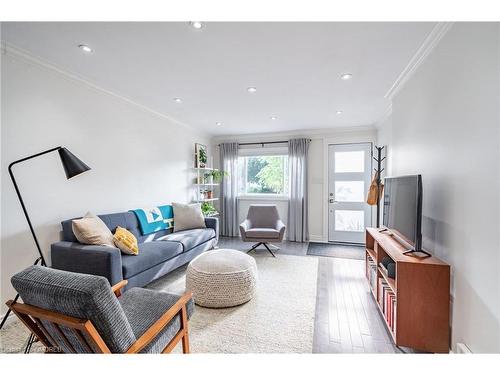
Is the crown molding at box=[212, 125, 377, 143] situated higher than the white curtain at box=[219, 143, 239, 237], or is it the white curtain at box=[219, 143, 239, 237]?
the crown molding at box=[212, 125, 377, 143]

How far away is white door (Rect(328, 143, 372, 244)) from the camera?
4.48m

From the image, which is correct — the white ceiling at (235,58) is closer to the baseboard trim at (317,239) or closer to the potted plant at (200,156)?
the potted plant at (200,156)

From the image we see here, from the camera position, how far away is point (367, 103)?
3.22 m

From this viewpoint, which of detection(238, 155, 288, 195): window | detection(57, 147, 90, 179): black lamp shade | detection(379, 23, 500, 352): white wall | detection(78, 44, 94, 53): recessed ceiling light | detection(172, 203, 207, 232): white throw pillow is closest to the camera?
detection(379, 23, 500, 352): white wall

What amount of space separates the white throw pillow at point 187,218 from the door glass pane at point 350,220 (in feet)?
9.18

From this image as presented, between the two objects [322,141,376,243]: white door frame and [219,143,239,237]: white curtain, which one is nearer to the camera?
[322,141,376,243]: white door frame

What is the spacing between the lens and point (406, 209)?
1.92m

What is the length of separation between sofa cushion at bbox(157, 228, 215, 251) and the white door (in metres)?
2.64

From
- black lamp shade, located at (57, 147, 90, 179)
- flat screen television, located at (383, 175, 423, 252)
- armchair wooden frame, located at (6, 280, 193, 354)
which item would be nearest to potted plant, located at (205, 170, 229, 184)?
black lamp shade, located at (57, 147, 90, 179)

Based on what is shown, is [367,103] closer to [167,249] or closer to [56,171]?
[167,249]

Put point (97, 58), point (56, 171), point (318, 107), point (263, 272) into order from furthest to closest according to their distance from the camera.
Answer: point (318, 107)
point (263, 272)
point (56, 171)
point (97, 58)

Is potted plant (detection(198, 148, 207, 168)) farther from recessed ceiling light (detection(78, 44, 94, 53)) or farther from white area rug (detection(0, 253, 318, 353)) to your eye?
recessed ceiling light (detection(78, 44, 94, 53))
